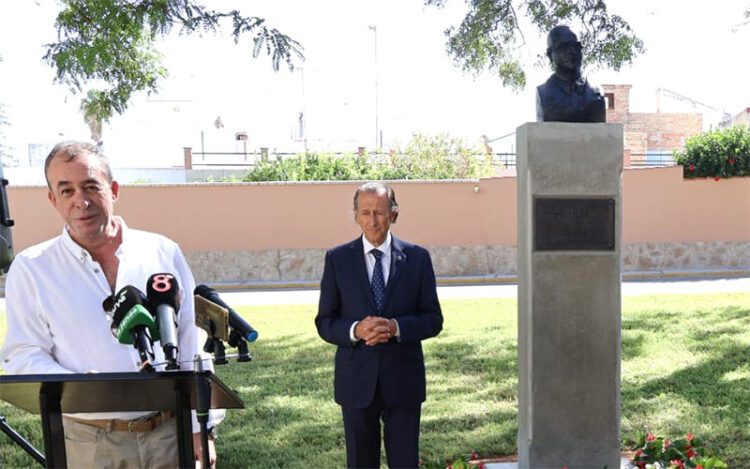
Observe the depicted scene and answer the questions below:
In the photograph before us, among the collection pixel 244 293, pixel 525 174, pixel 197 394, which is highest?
pixel 525 174

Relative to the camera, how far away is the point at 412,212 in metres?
15.6

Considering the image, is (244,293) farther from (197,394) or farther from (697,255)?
(197,394)

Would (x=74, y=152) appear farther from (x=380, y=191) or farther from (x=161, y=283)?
(x=380, y=191)

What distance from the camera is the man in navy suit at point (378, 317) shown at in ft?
11.0

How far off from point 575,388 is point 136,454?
9.00 feet

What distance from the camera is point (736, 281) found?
13.9 m

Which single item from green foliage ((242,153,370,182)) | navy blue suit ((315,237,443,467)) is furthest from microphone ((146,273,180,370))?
green foliage ((242,153,370,182))

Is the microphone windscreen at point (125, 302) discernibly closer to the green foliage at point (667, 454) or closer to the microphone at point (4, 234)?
the green foliage at point (667, 454)

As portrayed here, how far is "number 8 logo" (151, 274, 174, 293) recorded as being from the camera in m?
1.85

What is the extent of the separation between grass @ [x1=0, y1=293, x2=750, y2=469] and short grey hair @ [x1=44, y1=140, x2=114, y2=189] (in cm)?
287

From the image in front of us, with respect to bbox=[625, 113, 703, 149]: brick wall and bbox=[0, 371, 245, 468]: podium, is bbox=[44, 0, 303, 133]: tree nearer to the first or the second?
bbox=[0, 371, 245, 468]: podium

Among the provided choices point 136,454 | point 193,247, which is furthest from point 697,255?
point 136,454

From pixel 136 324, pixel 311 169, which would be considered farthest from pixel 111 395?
pixel 311 169

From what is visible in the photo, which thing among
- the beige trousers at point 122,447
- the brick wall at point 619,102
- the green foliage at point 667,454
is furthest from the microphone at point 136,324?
the brick wall at point 619,102
